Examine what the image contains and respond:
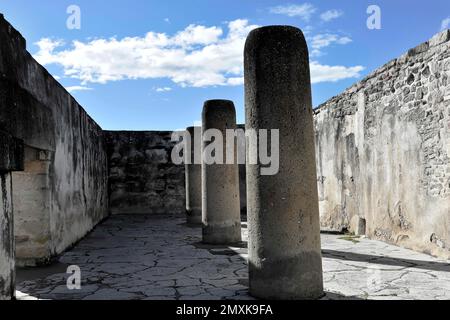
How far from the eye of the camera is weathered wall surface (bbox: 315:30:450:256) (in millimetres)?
6180

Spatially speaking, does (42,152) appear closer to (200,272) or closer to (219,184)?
(200,272)

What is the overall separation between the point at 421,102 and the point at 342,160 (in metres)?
2.90

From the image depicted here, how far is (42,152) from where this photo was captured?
20.2ft

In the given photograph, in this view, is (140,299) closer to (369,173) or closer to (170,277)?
(170,277)

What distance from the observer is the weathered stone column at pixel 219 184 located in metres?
7.64

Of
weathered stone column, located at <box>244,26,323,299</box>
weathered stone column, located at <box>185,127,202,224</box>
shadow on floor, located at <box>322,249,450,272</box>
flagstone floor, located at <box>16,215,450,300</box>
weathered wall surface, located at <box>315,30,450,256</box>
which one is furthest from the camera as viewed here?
weathered stone column, located at <box>185,127,202,224</box>

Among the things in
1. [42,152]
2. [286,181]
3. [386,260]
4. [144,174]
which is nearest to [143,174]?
[144,174]

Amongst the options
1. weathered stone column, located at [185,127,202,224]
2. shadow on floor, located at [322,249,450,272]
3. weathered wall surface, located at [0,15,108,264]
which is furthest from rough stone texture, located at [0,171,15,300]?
weathered stone column, located at [185,127,202,224]

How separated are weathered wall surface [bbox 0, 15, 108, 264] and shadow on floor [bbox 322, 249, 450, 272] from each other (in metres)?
3.99

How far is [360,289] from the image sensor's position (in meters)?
4.56

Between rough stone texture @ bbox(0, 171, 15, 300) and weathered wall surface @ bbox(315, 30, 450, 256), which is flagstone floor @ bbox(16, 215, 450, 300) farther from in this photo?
rough stone texture @ bbox(0, 171, 15, 300)

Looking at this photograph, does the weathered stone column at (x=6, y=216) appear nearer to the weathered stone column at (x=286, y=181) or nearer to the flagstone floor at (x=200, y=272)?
the flagstone floor at (x=200, y=272)

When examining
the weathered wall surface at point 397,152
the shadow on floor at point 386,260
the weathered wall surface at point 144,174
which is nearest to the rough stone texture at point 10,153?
the shadow on floor at point 386,260
